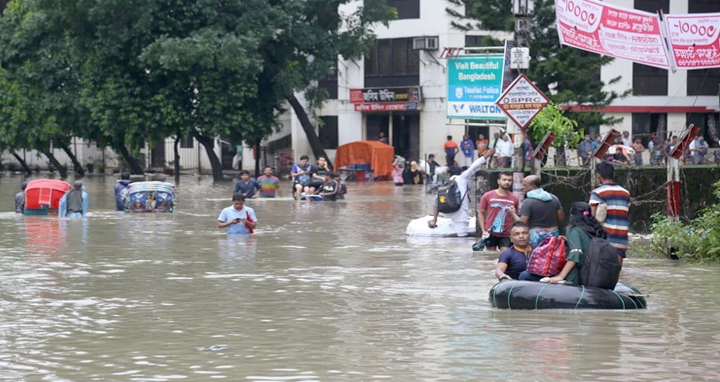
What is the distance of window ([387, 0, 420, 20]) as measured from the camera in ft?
175

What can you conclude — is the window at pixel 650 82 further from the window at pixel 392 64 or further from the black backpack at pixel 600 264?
the black backpack at pixel 600 264

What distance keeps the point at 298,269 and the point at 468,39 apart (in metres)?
36.9

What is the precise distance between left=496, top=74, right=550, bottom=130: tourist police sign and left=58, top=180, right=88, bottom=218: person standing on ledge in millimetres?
12884

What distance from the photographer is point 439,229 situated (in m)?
21.6

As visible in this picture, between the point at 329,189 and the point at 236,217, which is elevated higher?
the point at 329,189

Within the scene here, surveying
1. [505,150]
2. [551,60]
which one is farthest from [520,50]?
[551,60]

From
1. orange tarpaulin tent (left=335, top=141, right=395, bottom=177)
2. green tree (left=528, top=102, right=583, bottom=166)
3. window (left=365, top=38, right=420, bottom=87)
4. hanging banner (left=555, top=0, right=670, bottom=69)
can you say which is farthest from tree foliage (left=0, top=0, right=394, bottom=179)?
hanging banner (left=555, top=0, right=670, bottom=69)

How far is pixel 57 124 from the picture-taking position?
50.8m

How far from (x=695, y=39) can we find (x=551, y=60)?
17.6 m

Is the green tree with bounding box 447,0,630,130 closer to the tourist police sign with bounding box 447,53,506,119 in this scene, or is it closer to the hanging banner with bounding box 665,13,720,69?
the tourist police sign with bounding box 447,53,506,119

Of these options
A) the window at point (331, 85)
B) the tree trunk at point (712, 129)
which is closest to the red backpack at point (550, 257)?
the tree trunk at point (712, 129)

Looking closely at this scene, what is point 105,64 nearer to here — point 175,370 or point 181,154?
point 181,154

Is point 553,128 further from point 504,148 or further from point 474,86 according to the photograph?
point 504,148

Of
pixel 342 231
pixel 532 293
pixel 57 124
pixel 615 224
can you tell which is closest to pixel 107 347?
pixel 532 293
